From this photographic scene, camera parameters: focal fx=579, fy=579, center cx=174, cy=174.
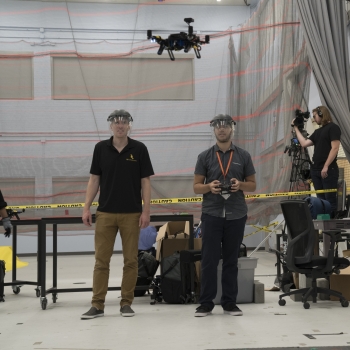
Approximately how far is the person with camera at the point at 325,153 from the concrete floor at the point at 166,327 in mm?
1266

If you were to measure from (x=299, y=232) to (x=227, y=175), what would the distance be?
94cm

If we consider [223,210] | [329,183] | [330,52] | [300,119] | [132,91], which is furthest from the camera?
[132,91]

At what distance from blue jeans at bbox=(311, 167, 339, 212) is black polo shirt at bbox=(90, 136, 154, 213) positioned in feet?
6.88

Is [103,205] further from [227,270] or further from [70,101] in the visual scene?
[70,101]

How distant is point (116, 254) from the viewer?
11930 millimetres

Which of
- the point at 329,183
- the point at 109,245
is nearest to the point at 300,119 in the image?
the point at 329,183

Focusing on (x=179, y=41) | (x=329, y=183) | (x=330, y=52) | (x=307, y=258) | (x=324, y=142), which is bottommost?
(x=307, y=258)

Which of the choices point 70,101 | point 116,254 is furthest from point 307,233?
point 116,254

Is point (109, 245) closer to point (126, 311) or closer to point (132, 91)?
point (126, 311)

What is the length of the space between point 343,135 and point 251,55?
1926mm

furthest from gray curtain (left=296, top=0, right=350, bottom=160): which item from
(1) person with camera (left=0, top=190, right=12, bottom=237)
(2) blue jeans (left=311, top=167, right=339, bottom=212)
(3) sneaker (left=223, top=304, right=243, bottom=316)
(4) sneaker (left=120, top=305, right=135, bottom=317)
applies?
(1) person with camera (left=0, top=190, right=12, bottom=237)

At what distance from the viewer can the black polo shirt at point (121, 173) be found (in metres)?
3.98

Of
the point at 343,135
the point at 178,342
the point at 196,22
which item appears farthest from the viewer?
the point at 196,22

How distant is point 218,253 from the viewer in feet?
13.2
